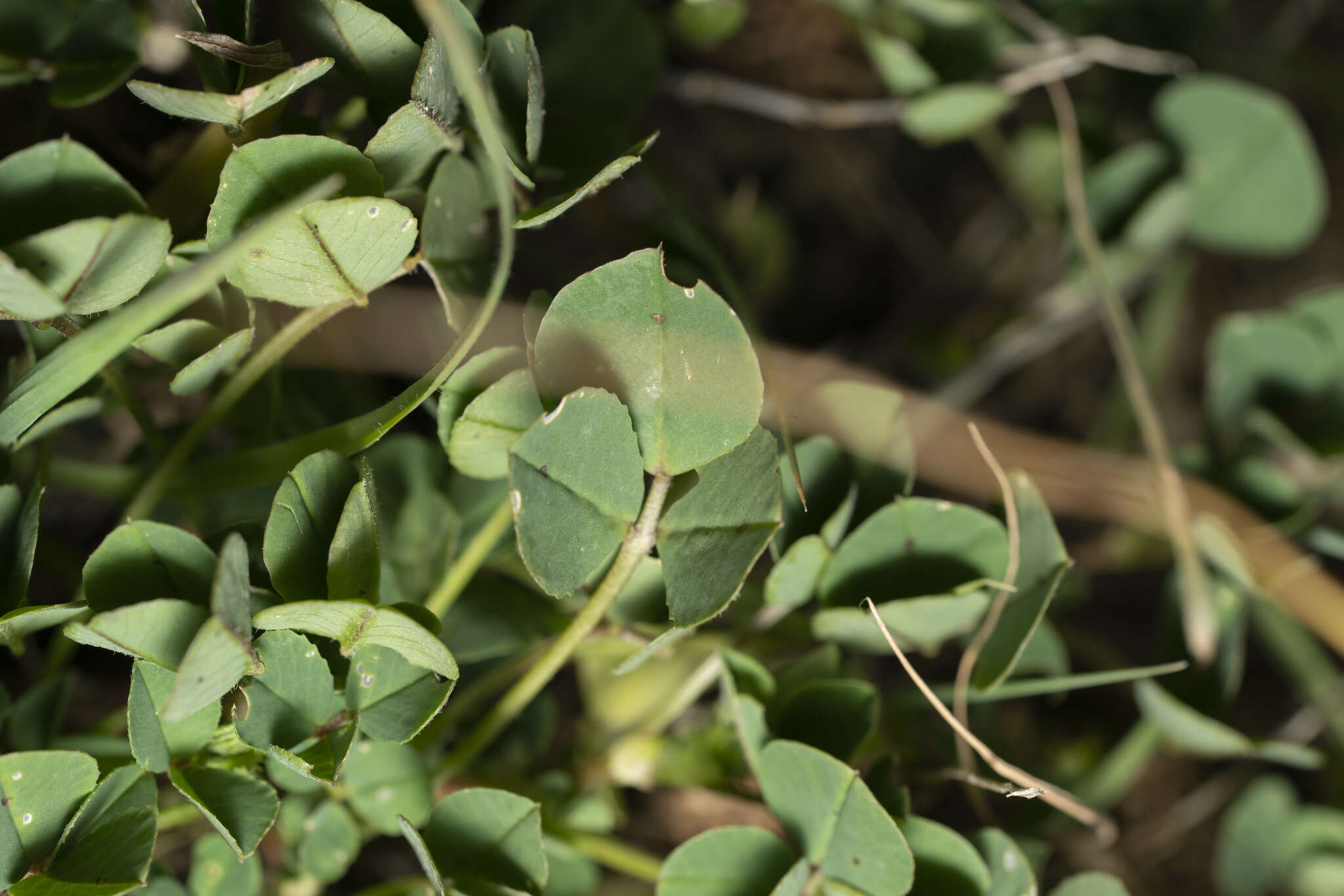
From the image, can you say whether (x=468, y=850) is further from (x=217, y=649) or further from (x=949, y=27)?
(x=949, y=27)

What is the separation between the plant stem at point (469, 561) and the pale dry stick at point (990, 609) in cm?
37

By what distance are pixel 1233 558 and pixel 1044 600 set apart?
1.27ft

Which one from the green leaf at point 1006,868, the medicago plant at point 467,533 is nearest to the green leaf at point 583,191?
the medicago plant at point 467,533

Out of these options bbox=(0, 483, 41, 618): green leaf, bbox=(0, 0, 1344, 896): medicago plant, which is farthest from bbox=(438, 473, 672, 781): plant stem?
bbox=(0, 483, 41, 618): green leaf

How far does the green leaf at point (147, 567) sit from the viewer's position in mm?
581

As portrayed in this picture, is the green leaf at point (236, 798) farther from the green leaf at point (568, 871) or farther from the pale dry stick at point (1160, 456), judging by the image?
the pale dry stick at point (1160, 456)

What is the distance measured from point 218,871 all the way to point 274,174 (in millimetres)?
509

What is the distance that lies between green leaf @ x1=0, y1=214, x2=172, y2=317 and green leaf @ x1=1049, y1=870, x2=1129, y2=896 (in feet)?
2.60

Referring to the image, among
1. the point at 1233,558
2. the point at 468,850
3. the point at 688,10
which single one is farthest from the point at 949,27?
the point at 468,850

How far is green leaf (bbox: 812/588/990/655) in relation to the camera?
71cm

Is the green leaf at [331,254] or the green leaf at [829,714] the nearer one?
the green leaf at [331,254]

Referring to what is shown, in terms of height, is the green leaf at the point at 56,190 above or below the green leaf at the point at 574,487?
above

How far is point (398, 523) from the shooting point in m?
0.77

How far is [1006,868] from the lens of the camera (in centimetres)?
70
